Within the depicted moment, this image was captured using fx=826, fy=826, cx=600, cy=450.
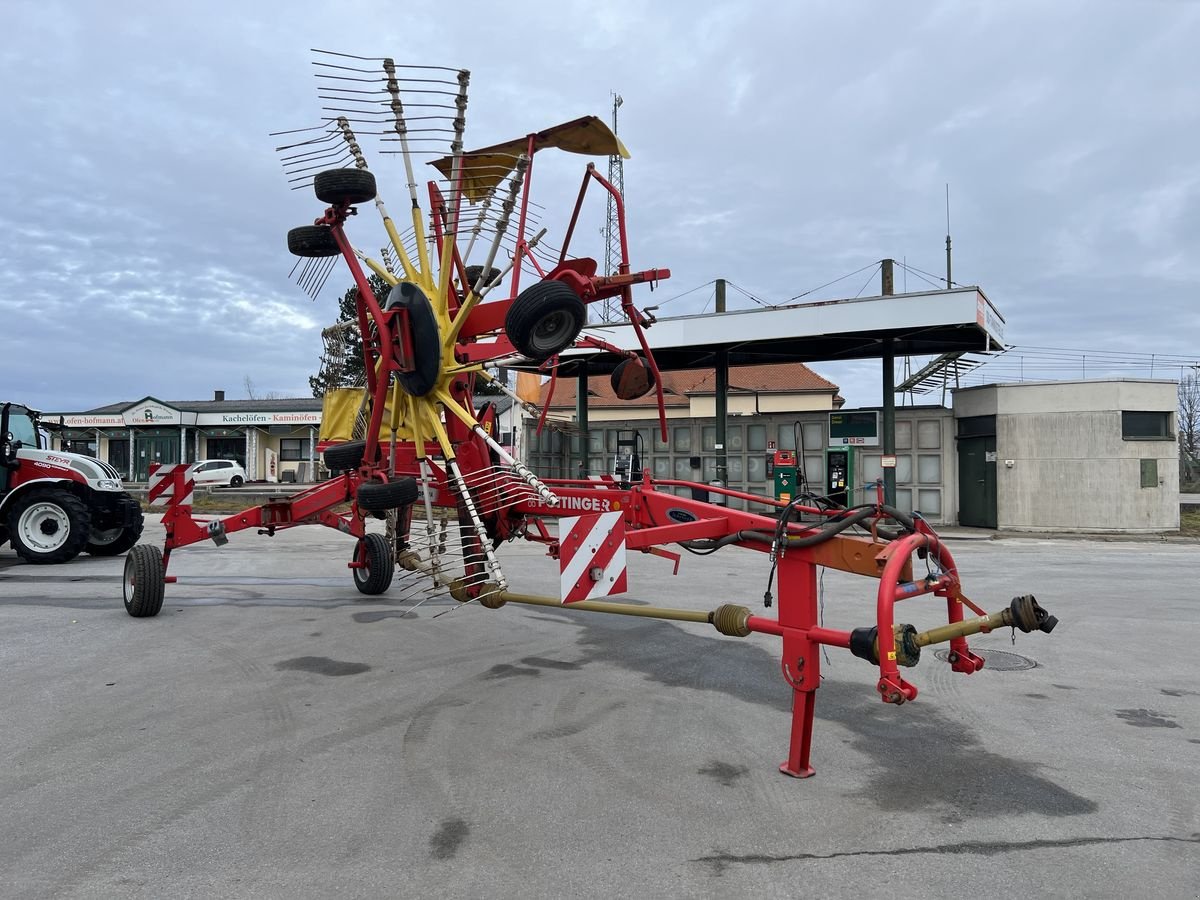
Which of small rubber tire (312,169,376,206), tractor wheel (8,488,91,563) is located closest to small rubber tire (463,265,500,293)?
small rubber tire (312,169,376,206)

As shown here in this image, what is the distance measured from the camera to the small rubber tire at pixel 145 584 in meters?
8.32

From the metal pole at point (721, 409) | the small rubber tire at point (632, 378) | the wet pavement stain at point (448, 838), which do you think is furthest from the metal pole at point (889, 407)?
the wet pavement stain at point (448, 838)

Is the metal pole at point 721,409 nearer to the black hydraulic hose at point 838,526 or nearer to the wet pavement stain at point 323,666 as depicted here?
the wet pavement stain at point 323,666

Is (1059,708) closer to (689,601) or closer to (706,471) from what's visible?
(689,601)

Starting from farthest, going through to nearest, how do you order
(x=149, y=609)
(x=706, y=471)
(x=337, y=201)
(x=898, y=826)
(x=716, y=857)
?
(x=706, y=471) → (x=149, y=609) → (x=337, y=201) → (x=898, y=826) → (x=716, y=857)

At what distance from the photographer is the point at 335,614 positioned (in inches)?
347

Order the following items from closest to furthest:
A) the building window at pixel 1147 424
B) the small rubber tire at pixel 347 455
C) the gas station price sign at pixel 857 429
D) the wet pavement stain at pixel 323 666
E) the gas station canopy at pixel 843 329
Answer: the wet pavement stain at pixel 323 666
the small rubber tire at pixel 347 455
the gas station canopy at pixel 843 329
the building window at pixel 1147 424
the gas station price sign at pixel 857 429

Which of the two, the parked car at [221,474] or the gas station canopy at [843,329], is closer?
the gas station canopy at [843,329]

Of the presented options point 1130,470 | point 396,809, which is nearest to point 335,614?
point 396,809

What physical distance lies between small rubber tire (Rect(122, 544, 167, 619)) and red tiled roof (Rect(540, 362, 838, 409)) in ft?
100

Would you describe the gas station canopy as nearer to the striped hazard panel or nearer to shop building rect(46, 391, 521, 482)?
the striped hazard panel

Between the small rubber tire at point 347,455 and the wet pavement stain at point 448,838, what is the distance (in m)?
3.55

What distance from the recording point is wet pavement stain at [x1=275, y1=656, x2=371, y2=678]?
6.40 m

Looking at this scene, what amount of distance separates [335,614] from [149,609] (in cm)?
181
